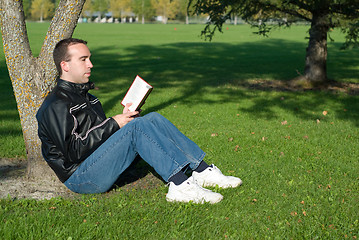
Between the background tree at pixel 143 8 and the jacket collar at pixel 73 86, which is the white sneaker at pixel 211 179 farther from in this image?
the background tree at pixel 143 8

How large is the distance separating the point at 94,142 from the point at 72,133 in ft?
0.77

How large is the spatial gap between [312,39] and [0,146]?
27.8 ft

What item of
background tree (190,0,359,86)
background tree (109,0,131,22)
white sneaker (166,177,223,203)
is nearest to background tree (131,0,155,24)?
background tree (109,0,131,22)

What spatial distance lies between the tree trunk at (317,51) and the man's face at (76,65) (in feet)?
28.0

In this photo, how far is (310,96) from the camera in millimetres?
10344

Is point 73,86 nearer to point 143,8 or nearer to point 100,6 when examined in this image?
point 143,8

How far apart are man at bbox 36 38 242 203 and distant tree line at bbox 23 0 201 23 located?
312 feet

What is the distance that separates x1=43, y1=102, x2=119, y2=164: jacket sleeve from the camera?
12.0 ft

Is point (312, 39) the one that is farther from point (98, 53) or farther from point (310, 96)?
point (98, 53)

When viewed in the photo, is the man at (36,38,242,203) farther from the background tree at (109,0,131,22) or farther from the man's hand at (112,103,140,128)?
the background tree at (109,0,131,22)

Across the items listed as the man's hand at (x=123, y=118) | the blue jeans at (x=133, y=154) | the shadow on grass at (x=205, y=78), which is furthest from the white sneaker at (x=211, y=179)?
the shadow on grass at (x=205, y=78)

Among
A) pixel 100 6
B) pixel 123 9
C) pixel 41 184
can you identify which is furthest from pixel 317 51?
pixel 123 9

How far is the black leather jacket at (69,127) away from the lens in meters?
3.67

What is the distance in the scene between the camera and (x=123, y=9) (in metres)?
118
